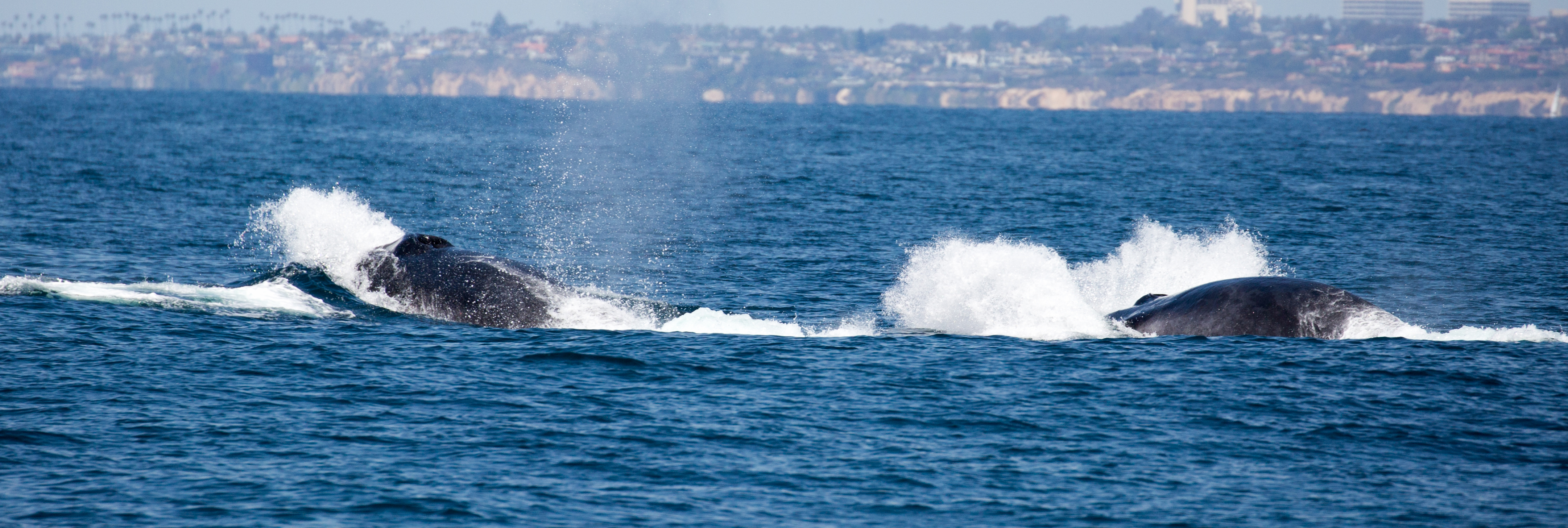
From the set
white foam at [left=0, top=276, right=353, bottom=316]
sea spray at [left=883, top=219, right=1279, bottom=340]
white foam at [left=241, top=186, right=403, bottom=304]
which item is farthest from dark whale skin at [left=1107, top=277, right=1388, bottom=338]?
white foam at [left=0, top=276, right=353, bottom=316]

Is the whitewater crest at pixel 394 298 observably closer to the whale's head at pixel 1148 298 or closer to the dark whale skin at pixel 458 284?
the dark whale skin at pixel 458 284

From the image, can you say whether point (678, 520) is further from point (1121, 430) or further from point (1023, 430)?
point (1121, 430)

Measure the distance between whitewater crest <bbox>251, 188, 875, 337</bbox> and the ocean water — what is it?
0.09 meters

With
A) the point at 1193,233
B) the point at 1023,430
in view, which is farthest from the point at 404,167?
the point at 1023,430

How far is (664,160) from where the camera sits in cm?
6756

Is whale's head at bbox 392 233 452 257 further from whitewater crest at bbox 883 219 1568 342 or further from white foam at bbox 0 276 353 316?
whitewater crest at bbox 883 219 1568 342

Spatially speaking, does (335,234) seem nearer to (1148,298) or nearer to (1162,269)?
(1148,298)

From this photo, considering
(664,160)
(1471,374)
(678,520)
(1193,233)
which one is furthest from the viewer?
(664,160)

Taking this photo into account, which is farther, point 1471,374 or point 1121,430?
point 1471,374

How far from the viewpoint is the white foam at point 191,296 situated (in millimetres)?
21125

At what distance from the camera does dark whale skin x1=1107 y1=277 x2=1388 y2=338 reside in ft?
62.7

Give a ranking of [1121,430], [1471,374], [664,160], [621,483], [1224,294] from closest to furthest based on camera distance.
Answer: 1. [621,483]
2. [1121,430]
3. [1471,374]
4. [1224,294]
5. [664,160]

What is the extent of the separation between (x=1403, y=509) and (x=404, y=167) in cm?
5420

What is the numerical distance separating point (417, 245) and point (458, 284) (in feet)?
5.84
